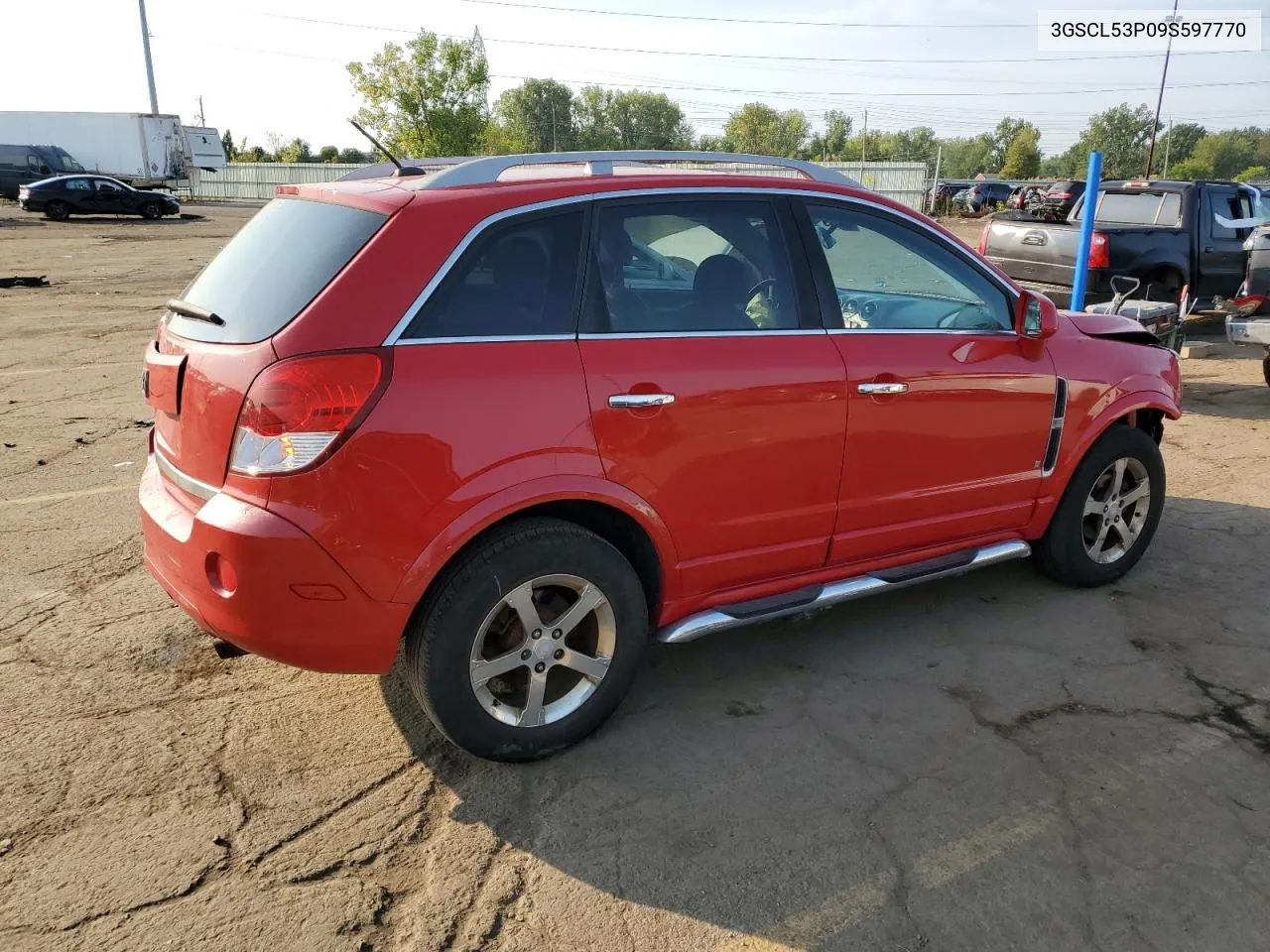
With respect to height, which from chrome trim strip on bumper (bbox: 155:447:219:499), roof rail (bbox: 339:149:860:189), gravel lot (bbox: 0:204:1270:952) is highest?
roof rail (bbox: 339:149:860:189)

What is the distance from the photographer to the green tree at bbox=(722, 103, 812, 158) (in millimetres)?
91750

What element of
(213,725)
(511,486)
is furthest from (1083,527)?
(213,725)

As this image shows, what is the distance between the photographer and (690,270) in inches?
134

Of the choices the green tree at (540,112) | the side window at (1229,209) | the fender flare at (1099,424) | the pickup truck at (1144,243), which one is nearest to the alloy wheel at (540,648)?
the fender flare at (1099,424)

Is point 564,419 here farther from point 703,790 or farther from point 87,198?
point 87,198

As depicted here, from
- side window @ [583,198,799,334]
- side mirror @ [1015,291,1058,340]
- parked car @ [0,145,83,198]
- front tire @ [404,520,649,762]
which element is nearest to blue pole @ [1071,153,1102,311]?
side mirror @ [1015,291,1058,340]

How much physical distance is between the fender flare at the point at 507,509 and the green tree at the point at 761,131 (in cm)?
9146

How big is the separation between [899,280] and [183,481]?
113 inches

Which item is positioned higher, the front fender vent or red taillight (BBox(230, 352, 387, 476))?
red taillight (BBox(230, 352, 387, 476))

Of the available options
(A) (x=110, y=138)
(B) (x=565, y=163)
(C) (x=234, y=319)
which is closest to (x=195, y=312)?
(C) (x=234, y=319)

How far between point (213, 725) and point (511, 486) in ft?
4.73

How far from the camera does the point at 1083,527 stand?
446cm

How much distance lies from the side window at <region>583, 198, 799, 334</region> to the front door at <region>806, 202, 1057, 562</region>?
22cm

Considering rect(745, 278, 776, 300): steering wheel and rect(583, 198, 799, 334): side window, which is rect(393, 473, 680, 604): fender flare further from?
rect(745, 278, 776, 300): steering wheel
